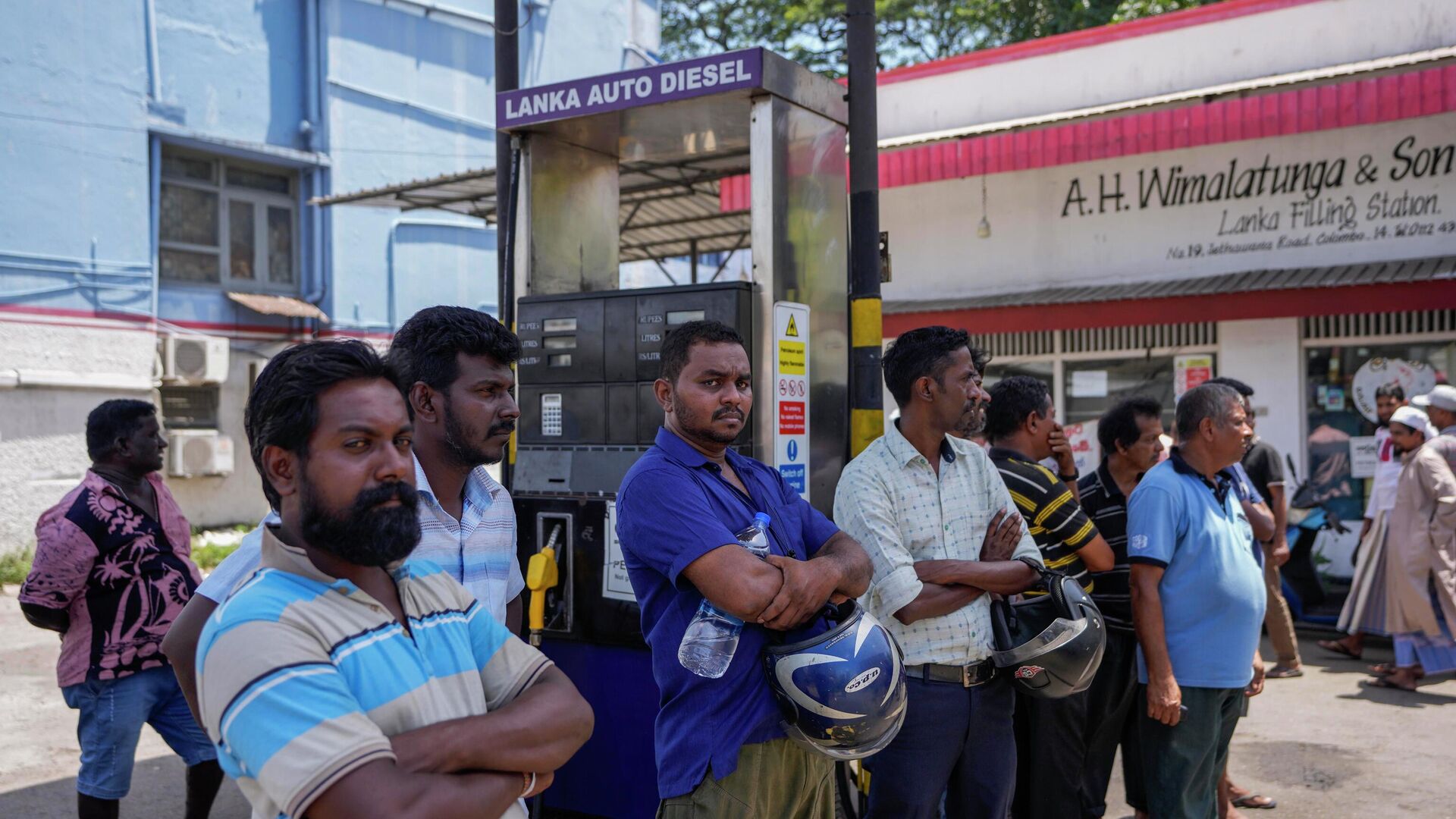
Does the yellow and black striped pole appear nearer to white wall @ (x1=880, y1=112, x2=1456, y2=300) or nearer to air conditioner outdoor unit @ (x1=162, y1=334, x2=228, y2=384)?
white wall @ (x1=880, y1=112, x2=1456, y2=300)

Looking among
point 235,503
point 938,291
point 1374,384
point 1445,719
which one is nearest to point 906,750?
point 1445,719

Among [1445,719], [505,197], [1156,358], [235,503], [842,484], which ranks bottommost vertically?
Answer: [1445,719]

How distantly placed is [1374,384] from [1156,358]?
72.9 inches

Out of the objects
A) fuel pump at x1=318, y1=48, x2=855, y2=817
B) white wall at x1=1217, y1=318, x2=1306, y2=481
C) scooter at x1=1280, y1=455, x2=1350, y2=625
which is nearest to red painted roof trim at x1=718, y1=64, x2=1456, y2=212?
white wall at x1=1217, y1=318, x2=1306, y2=481

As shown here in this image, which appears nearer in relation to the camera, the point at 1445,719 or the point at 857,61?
the point at 857,61

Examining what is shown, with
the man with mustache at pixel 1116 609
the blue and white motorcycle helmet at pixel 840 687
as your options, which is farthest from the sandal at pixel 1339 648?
the blue and white motorcycle helmet at pixel 840 687

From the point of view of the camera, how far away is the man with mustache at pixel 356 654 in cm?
154

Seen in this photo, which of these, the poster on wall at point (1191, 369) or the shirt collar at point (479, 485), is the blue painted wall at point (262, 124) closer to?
the poster on wall at point (1191, 369)

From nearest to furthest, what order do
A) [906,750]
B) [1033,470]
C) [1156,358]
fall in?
[906,750] < [1033,470] < [1156,358]

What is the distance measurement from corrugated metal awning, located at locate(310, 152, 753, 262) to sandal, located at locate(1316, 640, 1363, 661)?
543 centimetres

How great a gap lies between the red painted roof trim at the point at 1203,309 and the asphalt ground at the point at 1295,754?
2918 mm

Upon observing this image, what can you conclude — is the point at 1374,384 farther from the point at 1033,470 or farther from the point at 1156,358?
the point at 1033,470

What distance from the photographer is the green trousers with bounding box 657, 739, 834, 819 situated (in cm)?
271

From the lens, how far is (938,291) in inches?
474
